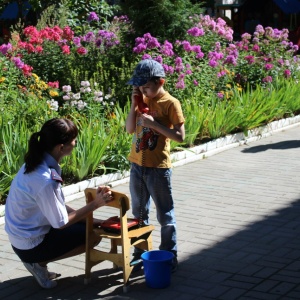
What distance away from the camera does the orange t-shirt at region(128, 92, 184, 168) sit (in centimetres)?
523

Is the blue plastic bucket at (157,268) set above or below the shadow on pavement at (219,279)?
above

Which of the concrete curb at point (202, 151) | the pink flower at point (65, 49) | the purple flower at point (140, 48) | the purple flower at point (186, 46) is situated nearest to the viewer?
the concrete curb at point (202, 151)

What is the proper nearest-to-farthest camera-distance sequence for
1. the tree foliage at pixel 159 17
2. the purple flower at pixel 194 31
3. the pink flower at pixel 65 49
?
1. the pink flower at pixel 65 49
2. the purple flower at pixel 194 31
3. the tree foliage at pixel 159 17

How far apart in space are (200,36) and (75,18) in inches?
210

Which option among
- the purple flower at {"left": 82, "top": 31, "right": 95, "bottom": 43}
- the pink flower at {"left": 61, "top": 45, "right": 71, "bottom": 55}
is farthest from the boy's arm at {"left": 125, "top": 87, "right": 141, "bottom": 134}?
the purple flower at {"left": 82, "top": 31, "right": 95, "bottom": 43}

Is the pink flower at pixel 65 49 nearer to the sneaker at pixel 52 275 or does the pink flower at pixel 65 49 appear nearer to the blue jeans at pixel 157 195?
the blue jeans at pixel 157 195

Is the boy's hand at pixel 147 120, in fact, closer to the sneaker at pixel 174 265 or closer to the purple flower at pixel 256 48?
the sneaker at pixel 174 265

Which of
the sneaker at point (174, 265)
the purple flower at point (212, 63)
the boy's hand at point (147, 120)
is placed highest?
the purple flower at point (212, 63)

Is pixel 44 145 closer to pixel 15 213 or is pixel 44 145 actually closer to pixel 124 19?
pixel 15 213

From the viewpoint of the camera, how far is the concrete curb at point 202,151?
25.8ft

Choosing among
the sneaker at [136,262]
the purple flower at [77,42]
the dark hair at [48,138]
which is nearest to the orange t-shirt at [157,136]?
the dark hair at [48,138]

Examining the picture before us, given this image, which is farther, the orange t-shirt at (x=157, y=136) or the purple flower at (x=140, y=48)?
the purple flower at (x=140, y=48)

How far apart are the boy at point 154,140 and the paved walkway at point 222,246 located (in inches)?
15.0

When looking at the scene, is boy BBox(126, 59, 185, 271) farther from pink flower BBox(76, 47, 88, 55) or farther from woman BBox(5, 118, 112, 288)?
pink flower BBox(76, 47, 88, 55)
